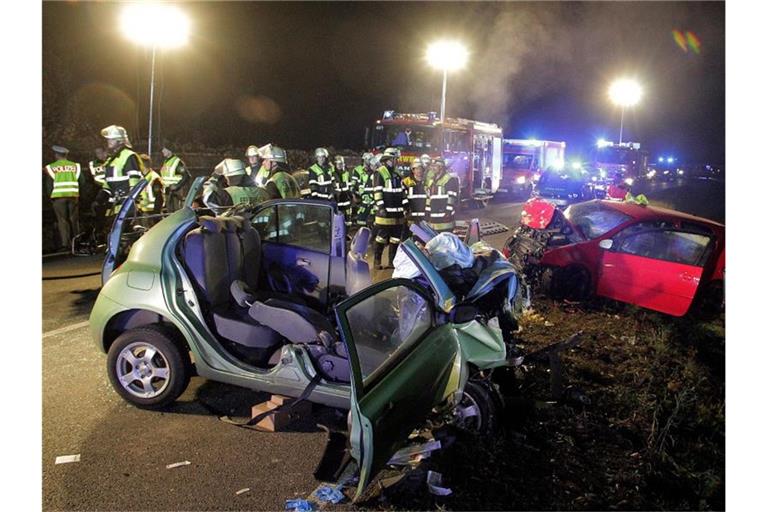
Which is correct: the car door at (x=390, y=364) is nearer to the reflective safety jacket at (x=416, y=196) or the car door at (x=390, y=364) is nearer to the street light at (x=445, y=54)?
the reflective safety jacket at (x=416, y=196)

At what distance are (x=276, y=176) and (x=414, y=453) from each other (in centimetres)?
557

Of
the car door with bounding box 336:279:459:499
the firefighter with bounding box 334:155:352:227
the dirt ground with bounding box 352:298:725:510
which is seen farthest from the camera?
the firefighter with bounding box 334:155:352:227

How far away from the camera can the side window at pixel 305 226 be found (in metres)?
5.39

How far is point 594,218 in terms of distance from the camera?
739 centimetres

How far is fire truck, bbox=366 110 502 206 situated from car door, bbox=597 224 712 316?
9.45 metres

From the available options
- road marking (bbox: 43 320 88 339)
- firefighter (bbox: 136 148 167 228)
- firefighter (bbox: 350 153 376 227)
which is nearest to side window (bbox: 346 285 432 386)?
road marking (bbox: 43 320 88 339)

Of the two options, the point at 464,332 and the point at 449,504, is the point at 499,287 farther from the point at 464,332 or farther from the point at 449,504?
the point at 449,504

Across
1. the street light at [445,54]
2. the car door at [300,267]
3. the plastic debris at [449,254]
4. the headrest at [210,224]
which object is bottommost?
the car door at [300,267]

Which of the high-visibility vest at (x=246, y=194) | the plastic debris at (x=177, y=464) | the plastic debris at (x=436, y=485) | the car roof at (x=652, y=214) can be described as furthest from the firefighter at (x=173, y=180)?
the plastic debris at (x=436, y=485)

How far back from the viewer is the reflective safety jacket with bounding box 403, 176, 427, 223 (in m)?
9.52

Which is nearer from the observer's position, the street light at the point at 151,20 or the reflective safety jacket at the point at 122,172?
the reflective safety jacket at the point at 122,172

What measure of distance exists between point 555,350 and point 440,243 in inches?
44.0

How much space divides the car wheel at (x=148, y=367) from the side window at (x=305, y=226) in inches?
63.5

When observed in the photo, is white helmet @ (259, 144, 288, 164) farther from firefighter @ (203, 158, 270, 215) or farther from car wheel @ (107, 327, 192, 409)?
car wheel @ (107, 327, 192, 409)
